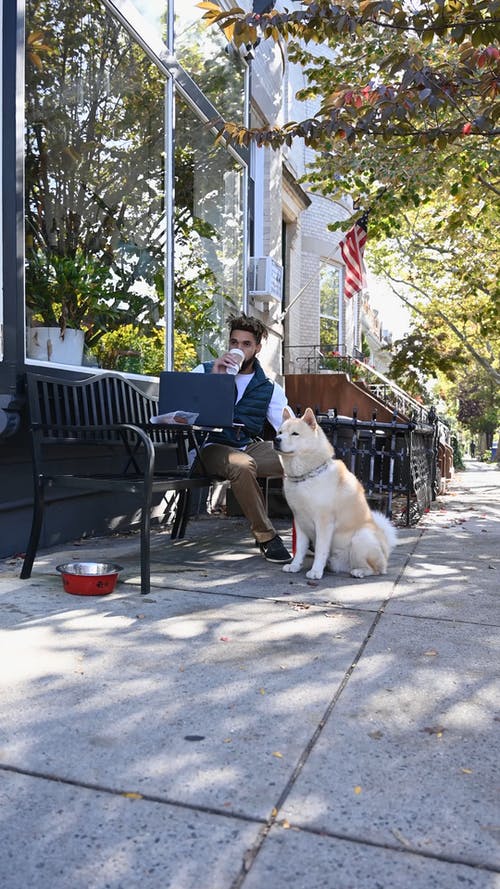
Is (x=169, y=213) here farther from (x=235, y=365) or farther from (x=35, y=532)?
(x=35, y=532)

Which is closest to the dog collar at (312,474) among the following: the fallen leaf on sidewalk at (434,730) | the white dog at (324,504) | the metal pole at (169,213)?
the white dog at (324,504)

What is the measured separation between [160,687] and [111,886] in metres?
1.07

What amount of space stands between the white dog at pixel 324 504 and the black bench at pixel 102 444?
2.44 feet

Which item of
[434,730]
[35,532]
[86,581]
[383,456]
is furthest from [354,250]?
[434,730]

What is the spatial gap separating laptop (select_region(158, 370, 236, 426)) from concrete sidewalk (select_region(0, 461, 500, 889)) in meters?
1.35

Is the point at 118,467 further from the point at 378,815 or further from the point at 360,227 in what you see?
the point at 360,227

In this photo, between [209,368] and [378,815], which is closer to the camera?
[378,815]

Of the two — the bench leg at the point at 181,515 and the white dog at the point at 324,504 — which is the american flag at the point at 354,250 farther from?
the white dog at the point at 324,504

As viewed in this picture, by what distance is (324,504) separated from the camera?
14.2 ft

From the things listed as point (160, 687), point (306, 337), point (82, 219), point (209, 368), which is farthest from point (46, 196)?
point (306, 337)

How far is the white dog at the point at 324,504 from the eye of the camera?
4.36 metres

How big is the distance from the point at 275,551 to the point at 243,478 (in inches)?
22.6

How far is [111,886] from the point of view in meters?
1.50

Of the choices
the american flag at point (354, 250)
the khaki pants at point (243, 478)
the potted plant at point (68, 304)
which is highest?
the american flag at point (354, 250)
